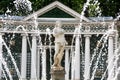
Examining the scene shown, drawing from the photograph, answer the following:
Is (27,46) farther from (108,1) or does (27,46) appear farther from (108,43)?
(108,1)

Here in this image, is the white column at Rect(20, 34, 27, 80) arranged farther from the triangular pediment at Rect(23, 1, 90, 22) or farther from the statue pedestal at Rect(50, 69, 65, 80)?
the statue pedestal at Rect(50, 69, 65, 80)

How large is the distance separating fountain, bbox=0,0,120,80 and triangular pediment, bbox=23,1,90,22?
0.14m

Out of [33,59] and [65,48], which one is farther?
[65,48]

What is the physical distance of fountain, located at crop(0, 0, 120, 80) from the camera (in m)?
28.1

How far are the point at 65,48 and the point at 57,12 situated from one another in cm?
262

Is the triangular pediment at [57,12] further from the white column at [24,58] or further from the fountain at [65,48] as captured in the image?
the white column at [24,58]

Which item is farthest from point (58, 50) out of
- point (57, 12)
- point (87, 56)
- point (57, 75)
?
point (57, 12)

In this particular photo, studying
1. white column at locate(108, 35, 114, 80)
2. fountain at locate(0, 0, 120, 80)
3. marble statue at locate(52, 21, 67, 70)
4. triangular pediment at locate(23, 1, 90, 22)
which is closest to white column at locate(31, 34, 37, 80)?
fountain at locate(0, 0, 120, 80)

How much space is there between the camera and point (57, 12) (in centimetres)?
2883

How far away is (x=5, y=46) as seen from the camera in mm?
28594

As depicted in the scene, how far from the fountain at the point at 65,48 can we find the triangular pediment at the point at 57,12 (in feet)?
0.47

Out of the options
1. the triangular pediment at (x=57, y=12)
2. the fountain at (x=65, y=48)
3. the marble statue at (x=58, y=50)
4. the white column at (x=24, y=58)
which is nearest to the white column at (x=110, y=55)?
the fountain at (x=65, y=48)

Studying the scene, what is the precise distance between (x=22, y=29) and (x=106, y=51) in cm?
628

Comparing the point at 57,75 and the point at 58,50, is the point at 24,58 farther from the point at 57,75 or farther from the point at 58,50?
the point at 57,75
